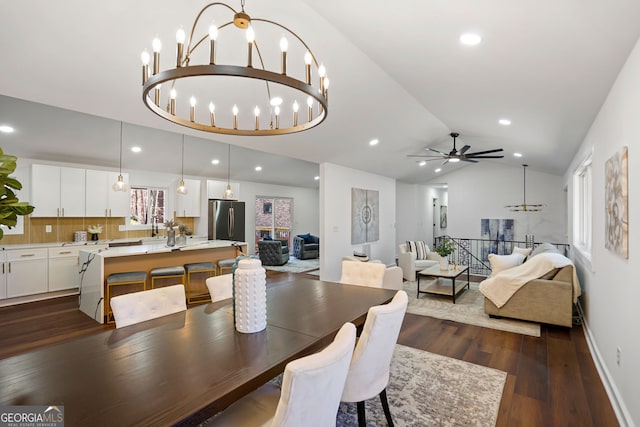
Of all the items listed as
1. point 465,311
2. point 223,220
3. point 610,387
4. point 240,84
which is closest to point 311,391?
point 610,387

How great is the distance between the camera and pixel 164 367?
50.7 inches

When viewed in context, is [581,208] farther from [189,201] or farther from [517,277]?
[189,201]

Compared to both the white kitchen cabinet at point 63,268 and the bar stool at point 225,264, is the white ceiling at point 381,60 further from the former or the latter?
the bar stool at point 225,264

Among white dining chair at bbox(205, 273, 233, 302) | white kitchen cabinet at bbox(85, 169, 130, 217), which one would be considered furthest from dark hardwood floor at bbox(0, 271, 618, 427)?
white dining chair at bbox(205, 273, 233, 302)

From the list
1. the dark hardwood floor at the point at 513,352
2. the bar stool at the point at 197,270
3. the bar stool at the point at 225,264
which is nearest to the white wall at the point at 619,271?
the dark hardwood floor at the point at 513,352

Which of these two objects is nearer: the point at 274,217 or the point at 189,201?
the point at 189,201

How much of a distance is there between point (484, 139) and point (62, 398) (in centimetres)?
643

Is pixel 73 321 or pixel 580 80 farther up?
pixel 580 80

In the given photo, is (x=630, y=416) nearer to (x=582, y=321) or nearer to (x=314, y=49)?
(x=582, y=321)

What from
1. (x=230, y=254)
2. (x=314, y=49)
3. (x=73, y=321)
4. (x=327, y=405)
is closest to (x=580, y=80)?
(x=314, y=49)

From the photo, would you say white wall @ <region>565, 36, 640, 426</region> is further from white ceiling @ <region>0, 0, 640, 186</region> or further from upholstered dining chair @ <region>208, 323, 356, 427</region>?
upholstered dining chair @ <region>208, 323, 356, 427</region>

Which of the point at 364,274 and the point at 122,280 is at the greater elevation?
the point at 364,274

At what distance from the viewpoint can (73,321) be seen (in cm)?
419

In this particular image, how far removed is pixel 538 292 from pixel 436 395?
97.6 inches
